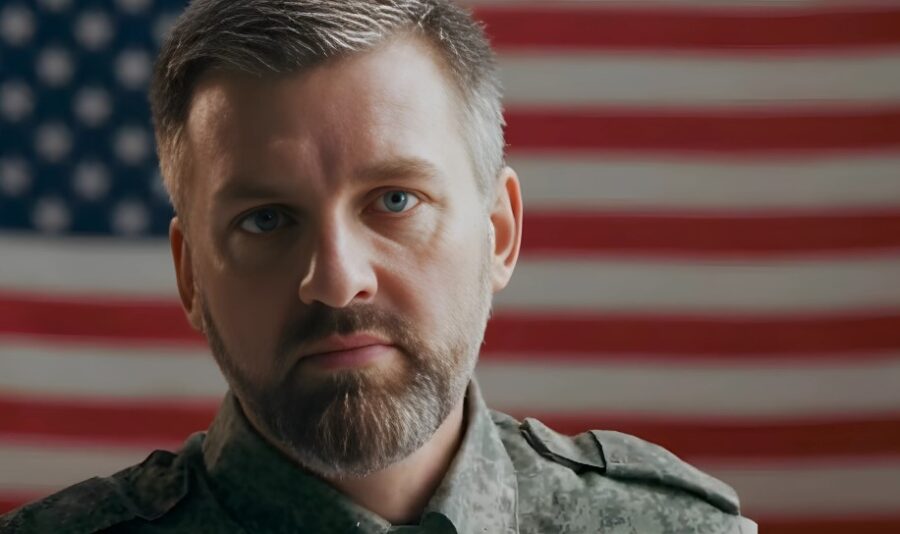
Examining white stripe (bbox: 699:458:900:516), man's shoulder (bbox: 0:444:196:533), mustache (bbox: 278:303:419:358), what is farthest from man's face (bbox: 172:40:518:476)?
white stripe (bbox: 699:458:900:516)

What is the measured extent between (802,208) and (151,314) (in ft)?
3.08

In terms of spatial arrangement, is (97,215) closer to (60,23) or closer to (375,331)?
(60,23)

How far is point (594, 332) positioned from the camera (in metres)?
2.01

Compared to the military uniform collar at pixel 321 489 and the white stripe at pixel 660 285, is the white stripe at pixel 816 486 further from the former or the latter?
the military uniform collar at pixel 321 489

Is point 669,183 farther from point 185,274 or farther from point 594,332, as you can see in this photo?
point 185,274

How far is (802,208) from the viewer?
2.01 metres

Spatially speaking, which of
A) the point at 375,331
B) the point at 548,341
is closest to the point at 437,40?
the point at 375,331

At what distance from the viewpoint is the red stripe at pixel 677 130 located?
200 cm

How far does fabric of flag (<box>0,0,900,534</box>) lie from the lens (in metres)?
1.98

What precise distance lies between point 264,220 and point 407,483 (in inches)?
9.1

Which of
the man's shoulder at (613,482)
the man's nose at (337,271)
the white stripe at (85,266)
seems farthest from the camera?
the white stripe at (85,266)

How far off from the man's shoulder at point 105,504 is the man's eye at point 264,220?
240 millimetres

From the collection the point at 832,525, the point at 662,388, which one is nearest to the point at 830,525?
the point at 832,525

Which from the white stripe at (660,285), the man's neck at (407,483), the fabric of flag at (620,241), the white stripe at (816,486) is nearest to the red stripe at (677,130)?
the fabric of flag at (620,241)
